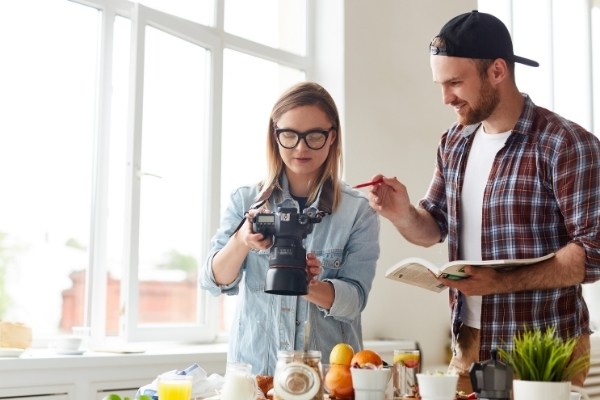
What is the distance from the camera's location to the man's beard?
87.7 inches

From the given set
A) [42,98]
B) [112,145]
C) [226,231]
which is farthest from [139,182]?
[226,231]

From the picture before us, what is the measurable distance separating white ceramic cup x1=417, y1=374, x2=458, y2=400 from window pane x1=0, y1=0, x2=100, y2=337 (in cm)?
195

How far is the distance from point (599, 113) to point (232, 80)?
323cm

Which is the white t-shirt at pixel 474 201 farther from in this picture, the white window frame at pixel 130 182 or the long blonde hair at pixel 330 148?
the white window frame at pixel 130 182

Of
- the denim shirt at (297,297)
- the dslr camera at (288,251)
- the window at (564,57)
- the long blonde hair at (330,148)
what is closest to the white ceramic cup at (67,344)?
the denim shirt at (297,297)

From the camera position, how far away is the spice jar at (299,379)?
1550 millimetres

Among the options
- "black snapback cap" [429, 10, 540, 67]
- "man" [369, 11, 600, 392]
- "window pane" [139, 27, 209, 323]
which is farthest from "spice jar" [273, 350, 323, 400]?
"window pane" [139, 27, 209, 323]

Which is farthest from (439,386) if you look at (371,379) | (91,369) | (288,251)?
(91,369)

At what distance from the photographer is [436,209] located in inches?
95.9

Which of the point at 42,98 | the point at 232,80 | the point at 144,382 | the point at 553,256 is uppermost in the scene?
the point at 232,80

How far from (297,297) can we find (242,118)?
1.86 metres

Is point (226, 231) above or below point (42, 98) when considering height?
below

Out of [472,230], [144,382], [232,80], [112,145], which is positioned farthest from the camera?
[232,80]

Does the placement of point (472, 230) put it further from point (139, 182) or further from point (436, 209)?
point (139, 182)
